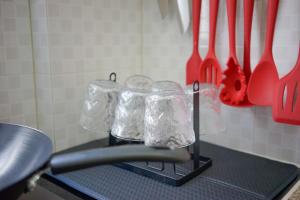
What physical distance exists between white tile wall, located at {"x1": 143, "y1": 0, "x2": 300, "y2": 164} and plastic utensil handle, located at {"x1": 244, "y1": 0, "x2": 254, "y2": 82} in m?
0.02

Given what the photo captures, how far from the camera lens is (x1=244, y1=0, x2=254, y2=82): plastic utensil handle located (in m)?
0.78

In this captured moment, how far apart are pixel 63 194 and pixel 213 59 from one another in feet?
1.75

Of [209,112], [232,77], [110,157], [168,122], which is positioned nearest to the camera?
[110,157]

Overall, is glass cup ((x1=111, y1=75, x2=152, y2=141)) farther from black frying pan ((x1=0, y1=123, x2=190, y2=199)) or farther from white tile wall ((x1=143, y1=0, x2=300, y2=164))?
white tile wall ((x1=143, y1=0, x2=300, y2=164))

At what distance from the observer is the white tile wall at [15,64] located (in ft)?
2.62

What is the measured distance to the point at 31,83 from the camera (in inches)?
34.3

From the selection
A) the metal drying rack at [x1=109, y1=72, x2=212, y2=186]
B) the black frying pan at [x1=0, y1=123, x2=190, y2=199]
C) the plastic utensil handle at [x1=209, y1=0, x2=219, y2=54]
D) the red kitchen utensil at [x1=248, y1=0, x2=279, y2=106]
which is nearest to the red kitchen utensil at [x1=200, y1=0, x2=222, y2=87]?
the plastic utensil handle at [x1=209, y1=0, x2=219, y2=54]

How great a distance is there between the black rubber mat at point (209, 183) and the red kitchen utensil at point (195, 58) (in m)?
0.26

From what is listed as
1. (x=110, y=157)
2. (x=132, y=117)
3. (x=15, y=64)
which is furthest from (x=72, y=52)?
(x=110, y=157)

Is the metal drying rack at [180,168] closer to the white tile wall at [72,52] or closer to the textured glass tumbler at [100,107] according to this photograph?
the textured glass tumbler at [100,107]

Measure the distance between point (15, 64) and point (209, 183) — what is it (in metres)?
0.58

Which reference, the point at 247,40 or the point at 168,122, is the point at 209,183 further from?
the point at 247,40

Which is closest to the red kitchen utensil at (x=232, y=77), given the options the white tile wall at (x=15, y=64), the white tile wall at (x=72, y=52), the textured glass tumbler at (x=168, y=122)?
the textured glass tumbler at (x=168, y=122)

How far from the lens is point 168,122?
2.17ft
